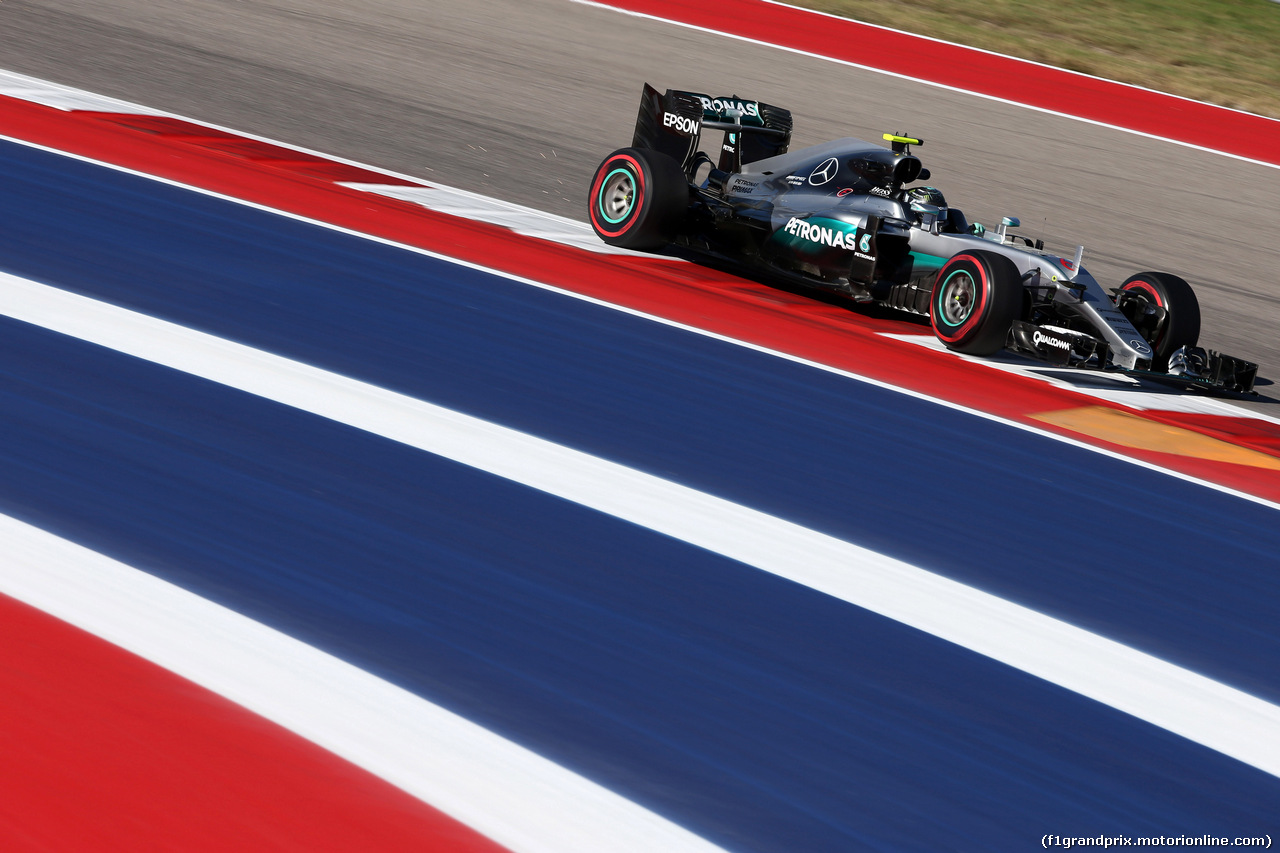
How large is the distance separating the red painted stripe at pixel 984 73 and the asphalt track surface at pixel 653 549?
10.1 meters

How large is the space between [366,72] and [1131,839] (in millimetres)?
12729

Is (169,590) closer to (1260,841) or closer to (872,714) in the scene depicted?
(872,714)

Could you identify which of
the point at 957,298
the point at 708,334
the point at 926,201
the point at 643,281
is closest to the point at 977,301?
the point at 957,298

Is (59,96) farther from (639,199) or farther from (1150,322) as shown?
(1150,322)

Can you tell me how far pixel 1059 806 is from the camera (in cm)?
344

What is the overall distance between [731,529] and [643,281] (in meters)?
3.71

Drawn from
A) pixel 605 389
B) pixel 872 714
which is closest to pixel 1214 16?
pixel 605 389

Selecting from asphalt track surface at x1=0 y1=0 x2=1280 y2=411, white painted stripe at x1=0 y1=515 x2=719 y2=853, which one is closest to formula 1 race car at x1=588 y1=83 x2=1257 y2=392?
asphalt track surface at x1=0 y1=0 x2=1280 y2=411

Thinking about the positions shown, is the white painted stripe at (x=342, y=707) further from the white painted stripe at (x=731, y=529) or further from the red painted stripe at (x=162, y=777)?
the white painted stripe at (x=731, y=529)

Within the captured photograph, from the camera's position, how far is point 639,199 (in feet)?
30.4

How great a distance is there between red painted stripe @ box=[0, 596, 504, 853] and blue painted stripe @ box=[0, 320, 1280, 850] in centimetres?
40

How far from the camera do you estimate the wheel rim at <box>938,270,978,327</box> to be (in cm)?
780

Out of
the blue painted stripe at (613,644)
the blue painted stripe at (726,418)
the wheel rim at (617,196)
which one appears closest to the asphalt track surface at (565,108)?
the wheel rim at (617,196)

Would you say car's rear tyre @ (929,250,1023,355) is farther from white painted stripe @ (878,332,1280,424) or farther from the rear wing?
the rear wing
